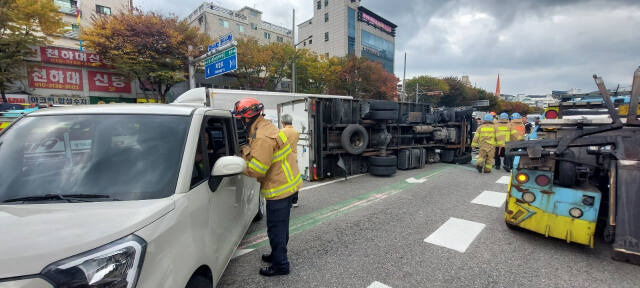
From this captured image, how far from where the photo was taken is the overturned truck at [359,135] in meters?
7.16

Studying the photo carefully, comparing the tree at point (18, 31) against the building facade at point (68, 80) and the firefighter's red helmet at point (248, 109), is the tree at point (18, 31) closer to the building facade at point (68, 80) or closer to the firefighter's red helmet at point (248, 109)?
the building facade at point (68, 80)

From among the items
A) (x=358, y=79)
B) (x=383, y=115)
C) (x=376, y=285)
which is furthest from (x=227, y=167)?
(x=358, y=79)

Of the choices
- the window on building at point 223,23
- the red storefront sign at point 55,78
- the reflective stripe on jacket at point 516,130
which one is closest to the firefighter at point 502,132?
the reflective stripe on jacket at point 516,130

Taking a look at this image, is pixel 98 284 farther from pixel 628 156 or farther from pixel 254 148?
pixel 628 156

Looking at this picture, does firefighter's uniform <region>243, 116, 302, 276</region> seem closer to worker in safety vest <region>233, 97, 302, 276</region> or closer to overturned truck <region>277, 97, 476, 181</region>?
worker in safety vest <region>233, 97, 302, 276</region>

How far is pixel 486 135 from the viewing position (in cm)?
815

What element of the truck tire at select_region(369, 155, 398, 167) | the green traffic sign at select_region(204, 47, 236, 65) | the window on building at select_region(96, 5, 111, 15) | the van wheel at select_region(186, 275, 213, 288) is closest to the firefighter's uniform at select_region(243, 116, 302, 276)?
the van wheel at select_region(186, 275, 213, 288)

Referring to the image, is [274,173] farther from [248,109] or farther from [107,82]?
[107,82]

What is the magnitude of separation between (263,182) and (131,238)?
1.40m

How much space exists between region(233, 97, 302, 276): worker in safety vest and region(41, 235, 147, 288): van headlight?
1.19m

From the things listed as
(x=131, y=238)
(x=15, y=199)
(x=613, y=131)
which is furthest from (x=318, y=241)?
(x=613, y=131)

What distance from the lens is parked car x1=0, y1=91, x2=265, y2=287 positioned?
3.85ft

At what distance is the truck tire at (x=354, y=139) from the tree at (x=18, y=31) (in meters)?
18.6

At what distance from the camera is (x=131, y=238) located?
1293 millimetres
